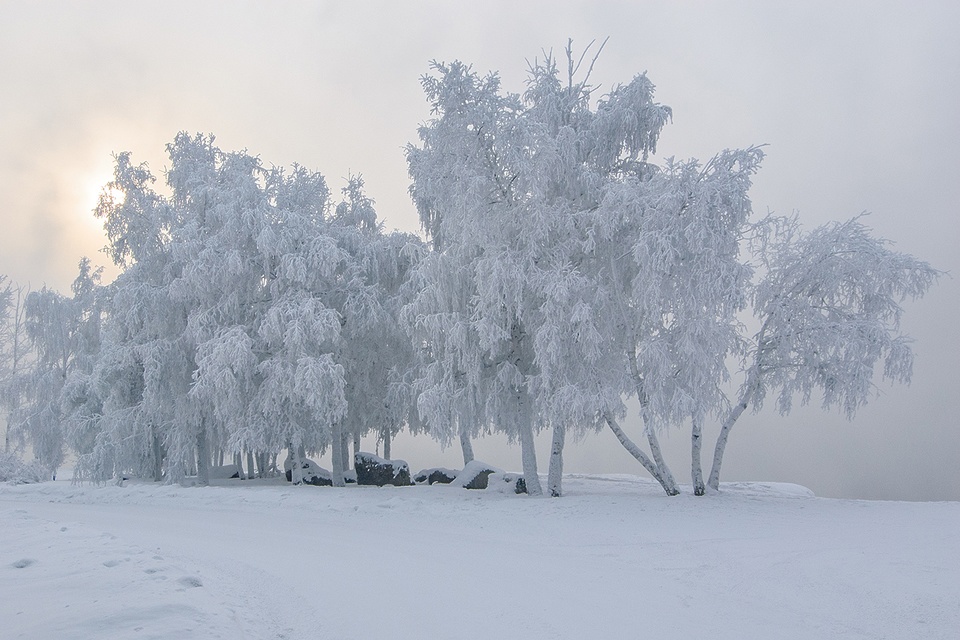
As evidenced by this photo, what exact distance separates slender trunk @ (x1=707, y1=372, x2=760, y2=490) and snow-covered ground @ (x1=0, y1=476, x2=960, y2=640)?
2748mm

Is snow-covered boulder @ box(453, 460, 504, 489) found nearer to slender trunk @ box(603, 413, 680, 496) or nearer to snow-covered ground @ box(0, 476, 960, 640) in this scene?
slender trunk @ box(603, 413, 680, 496)

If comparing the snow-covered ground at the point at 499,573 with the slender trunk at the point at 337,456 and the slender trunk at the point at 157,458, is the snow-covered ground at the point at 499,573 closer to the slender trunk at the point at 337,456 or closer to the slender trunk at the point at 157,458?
the slender trunk at the point at 337,456

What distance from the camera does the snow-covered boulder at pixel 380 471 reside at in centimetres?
2438

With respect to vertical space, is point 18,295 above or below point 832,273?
above

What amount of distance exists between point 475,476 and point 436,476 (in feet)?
15.1

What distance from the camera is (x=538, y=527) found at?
482 inches

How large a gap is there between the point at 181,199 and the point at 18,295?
56.3 feet

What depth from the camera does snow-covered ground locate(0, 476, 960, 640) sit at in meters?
5.91

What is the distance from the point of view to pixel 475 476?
Result: 865 inches

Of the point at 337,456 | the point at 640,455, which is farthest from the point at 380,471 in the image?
the point at 640,455

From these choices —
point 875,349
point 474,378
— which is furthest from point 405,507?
point 875,349

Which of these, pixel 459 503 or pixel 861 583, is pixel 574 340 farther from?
pixel 861 583

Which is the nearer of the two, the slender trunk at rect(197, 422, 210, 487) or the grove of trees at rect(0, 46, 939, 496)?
the grove of trees at rect(0, 46, 939, 496)

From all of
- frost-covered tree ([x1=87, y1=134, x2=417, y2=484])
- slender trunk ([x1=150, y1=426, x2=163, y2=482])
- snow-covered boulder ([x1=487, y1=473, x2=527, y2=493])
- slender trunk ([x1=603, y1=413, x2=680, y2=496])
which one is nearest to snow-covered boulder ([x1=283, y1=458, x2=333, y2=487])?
frost-covered tree ([x1=87, y1=134, x2=417, y2=484])
